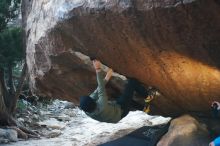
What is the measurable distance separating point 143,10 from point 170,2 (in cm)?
35

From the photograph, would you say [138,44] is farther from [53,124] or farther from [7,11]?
[53,124]

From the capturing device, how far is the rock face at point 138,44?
4055 millimetres

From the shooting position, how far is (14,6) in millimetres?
11539

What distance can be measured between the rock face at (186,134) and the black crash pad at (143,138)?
210 mm

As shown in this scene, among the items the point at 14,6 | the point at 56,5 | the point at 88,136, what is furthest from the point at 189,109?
the point at 14,6

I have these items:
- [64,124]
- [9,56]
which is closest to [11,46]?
[9,56]

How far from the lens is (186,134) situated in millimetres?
5223

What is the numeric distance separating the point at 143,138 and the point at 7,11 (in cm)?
700

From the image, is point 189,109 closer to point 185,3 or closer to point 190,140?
point 190,140

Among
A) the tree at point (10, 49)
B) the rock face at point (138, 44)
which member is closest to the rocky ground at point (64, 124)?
the tree at point (10, 49)

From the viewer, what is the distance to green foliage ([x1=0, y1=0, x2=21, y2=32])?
11375 mm

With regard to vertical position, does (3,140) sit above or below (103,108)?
below

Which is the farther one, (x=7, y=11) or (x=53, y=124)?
(x=53, y=124)

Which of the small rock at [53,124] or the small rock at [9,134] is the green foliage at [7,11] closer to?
the small rock at [9,134]
